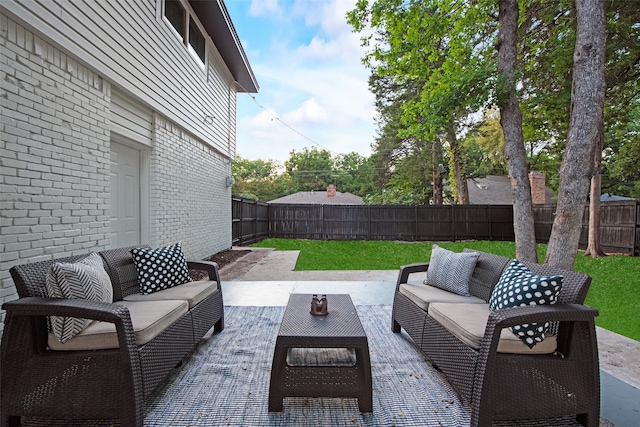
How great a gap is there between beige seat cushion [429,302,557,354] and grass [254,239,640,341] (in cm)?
235

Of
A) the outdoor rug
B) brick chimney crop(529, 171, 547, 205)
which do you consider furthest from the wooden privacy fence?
the outdoor rug

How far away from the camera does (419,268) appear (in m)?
3.36

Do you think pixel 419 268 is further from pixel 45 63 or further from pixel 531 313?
pixel 45 63

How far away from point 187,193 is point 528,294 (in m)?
5.65

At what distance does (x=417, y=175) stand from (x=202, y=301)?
1624cm

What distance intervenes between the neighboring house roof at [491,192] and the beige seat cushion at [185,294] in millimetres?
18689

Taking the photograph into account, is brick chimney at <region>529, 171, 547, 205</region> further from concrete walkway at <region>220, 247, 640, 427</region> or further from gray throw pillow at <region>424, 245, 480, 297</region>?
gray throw pillow at <region>424, 245, 480, 297</region>

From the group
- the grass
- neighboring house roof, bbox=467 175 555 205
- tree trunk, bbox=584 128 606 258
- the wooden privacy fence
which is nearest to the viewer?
the grass

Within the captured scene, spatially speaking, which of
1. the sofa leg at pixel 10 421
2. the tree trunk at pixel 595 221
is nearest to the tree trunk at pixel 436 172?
the tree trunk at pixel 595 221

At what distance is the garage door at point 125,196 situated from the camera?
4.27 metres

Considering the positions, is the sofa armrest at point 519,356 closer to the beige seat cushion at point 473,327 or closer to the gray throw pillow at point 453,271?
the beige seat cushion at point 473,327

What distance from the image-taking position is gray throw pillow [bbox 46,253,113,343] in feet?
6.01

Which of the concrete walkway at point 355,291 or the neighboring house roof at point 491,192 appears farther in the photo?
the neighboring house roof at point 491,192

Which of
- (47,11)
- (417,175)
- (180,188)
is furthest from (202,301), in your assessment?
(417,175)
